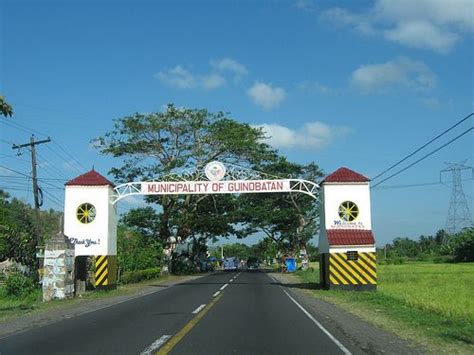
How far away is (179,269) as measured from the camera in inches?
2419

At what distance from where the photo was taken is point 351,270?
2912 centimetres

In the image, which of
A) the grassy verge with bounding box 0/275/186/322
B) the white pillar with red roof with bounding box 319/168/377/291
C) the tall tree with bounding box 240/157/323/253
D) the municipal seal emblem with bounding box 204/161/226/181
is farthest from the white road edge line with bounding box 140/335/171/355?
the tall tree with bounding box 240/157/323/253

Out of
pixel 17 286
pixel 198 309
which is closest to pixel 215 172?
pixel 17 286

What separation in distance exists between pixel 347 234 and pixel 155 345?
2010cm

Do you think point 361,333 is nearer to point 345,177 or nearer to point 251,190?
point 345,177

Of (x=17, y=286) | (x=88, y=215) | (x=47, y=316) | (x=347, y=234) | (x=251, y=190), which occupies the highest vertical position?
(x=251, y=190)

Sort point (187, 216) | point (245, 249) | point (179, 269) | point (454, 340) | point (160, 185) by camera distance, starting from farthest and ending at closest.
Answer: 1. point (245, 249)
2. point (179, 269)
3. point (187, 216)
4. point (160, 185)
5. point (454, 340)

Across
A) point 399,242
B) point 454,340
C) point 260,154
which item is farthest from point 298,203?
point 399,242

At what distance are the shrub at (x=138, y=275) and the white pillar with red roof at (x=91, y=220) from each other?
848cm

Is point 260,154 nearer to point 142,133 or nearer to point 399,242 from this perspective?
point 142,133

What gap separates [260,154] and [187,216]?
9.35 meters

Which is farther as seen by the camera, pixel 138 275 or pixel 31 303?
pixel 138 275

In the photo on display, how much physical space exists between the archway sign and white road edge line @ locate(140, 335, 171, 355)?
18059mm

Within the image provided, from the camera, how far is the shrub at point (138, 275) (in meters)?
40.7
